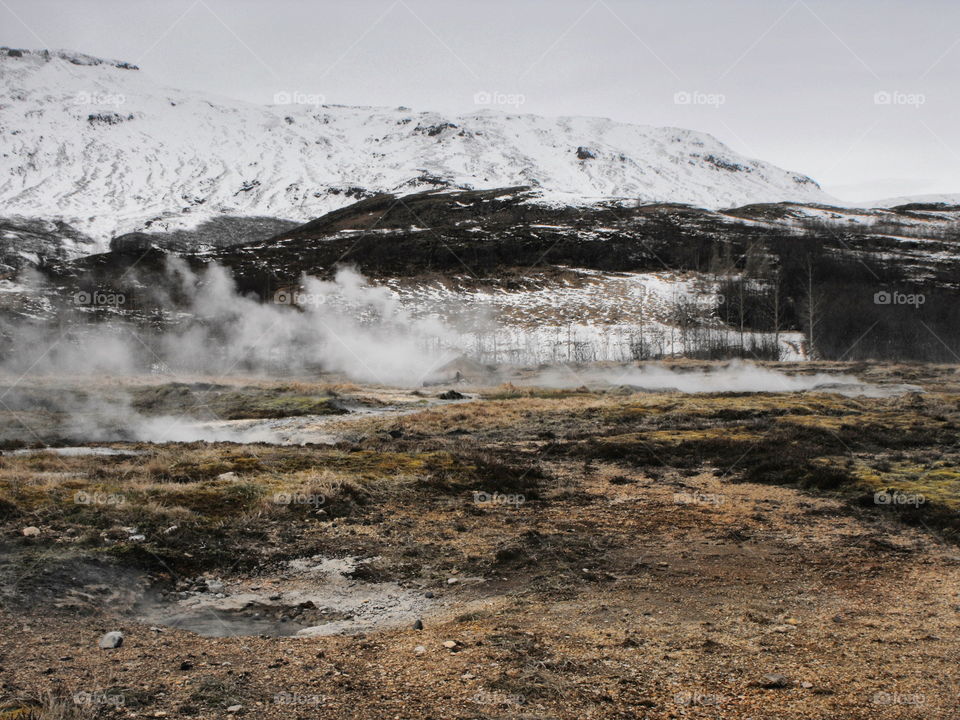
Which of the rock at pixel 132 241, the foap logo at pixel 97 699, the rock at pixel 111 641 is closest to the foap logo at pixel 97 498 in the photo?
the rock at pixel 111 641

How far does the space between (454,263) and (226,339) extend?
54198 mm

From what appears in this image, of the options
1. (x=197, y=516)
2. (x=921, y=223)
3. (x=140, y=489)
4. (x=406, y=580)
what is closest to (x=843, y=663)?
(x=406, y=580)

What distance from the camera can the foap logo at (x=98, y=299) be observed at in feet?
309

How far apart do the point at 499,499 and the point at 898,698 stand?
9.48 m

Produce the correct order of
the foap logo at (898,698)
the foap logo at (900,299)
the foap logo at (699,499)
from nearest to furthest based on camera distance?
the foap logo at (898,698) < the foap logo at (699,499) < the foap logo at (900,299)

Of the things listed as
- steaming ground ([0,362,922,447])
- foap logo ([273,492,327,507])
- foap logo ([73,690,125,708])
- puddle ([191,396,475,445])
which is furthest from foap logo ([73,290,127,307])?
foap logo ([73,690,125,708])

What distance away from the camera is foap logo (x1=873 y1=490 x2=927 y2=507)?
13.7m

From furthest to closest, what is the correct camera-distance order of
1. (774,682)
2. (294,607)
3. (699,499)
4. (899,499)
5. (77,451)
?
(77,451), (699,499), (899,499), (294,607), (774,682)

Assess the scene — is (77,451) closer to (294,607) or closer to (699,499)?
(294,607)

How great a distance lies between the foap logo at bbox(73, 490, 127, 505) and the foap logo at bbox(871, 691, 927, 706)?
1171cm

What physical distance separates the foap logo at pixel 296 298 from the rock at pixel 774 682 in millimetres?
96451

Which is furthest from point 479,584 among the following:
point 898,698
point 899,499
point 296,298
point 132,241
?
point 132,241

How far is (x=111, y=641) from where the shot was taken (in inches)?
283

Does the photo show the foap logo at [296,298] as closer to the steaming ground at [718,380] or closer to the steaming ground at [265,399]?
the steaming ground at [265,399]
